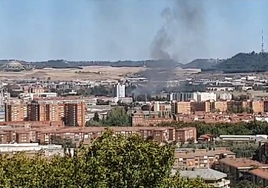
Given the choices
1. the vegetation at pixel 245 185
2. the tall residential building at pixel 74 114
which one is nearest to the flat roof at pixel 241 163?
the vegetation at pixel 245 185

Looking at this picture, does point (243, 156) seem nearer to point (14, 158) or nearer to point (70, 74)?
point (14, 158)

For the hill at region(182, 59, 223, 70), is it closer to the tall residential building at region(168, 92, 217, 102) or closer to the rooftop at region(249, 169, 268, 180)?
the tall residential building at region(168, 92, 217, 102)

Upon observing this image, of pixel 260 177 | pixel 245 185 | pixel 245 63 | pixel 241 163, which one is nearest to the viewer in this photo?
pixel 245 185

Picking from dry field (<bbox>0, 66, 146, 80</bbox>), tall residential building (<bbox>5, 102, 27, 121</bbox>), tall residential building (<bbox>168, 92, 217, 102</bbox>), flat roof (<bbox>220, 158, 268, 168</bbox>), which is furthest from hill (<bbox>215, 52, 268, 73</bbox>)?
flat roof (<bbox>220, 158, 268, 168</bbox>)

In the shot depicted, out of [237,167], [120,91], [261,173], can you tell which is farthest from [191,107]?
[261,173]

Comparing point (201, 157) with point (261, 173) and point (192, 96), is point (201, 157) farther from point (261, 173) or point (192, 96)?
point (192, 96)

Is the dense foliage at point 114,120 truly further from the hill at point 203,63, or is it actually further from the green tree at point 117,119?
the hill at point 203,63
